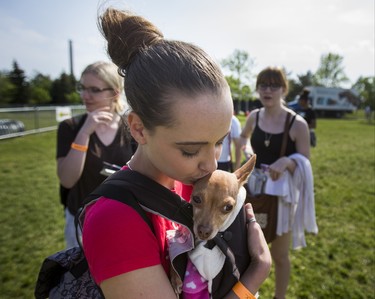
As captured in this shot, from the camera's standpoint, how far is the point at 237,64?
4734 cm

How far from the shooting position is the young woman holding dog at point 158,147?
1081 mm

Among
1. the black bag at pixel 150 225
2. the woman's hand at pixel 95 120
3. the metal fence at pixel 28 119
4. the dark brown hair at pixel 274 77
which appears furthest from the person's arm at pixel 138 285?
the metal fence at pixel 28 119

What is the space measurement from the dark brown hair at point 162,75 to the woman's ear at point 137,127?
3cm

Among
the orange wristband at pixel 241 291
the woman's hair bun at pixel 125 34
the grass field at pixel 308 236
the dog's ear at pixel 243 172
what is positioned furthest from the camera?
the grass field at pixel 308 236

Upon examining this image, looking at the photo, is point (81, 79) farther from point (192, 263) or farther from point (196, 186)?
point (192, 263)

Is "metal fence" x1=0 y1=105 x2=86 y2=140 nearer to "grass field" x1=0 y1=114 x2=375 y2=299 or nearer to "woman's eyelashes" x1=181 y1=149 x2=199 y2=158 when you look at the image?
"grass field" x1=0 y1=114 x2=375 y2=299

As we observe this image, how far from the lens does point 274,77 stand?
3893 millimetres

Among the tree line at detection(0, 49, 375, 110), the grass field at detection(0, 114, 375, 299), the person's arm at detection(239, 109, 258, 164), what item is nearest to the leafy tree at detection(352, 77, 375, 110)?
the tree line at detection(0, 49, 375, 110)

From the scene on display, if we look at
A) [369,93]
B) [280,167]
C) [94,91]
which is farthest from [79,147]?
[369,93]

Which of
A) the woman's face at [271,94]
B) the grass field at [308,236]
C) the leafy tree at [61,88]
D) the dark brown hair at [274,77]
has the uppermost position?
the dark brown hair at [274,77]

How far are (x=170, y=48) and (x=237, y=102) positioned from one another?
4502 centimetres

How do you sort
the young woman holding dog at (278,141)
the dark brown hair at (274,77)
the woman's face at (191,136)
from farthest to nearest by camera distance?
the dark brown hair at (274,77) → the young woman holding dog at (278,141) → the woman's face at (191,136)

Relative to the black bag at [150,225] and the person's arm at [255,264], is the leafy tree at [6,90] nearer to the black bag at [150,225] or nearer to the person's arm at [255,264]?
the black bag at [150,225]

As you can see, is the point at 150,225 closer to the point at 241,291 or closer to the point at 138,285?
the point at 138,285
